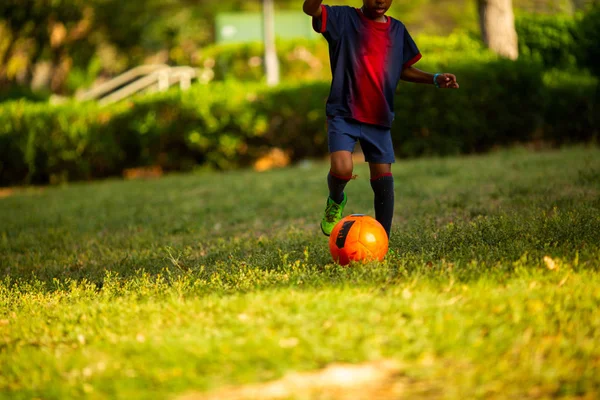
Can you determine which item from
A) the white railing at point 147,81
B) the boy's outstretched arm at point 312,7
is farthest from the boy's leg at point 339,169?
the white railing at point 147,81

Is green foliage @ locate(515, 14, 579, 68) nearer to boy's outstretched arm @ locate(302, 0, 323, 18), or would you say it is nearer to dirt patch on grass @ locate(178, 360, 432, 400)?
boy's outstretched arm @ locate(302, 0, 323, 18)

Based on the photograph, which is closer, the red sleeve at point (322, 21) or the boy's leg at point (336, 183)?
the red sleeve at point (322, 21)

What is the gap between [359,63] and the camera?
4766 mm

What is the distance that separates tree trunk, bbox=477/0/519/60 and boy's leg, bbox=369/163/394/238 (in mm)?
10246

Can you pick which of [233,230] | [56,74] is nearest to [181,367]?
[233,230]

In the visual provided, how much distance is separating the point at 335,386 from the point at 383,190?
8.06ft

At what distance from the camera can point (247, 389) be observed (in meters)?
2.83

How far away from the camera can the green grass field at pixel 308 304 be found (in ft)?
9.66

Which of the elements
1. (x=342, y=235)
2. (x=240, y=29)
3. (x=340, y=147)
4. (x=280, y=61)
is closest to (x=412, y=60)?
(x=340, y=147)

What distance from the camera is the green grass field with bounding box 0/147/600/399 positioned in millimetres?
2943

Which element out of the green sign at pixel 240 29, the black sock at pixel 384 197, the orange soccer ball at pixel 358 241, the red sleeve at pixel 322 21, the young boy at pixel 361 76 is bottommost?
the orange soccer ball at pixel 358 241

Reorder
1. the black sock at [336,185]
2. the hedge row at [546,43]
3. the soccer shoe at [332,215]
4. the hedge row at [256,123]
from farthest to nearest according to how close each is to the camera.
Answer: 1. the hedge row at [546,43]
2. the hedge row at [256,123]
3. the soccer shoe at [332,215]
4. the black sock at [336,185]

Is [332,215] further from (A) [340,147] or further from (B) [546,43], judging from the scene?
(B) [546,43]

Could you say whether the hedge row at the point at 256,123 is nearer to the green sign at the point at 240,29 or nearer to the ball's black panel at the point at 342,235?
the ball's black panel at the point at 342,235
